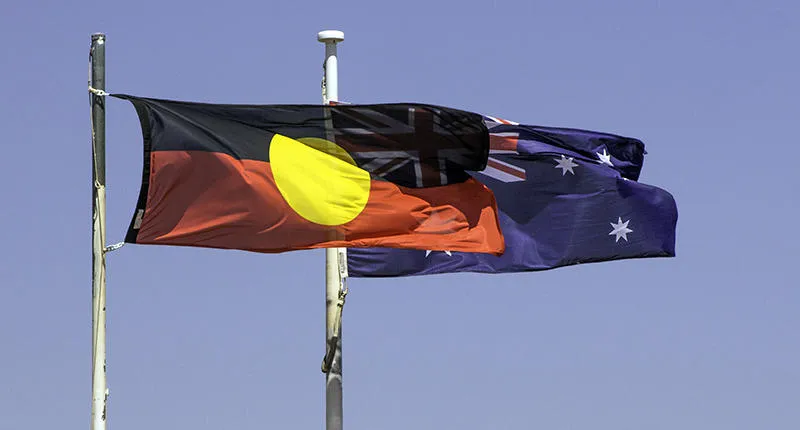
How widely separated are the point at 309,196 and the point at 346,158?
3.10 feet

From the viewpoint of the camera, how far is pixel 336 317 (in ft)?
87.7

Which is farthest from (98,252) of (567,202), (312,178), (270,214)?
(567,202)

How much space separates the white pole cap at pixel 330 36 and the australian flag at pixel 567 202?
310 centimetres

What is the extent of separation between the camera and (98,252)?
23062 mm

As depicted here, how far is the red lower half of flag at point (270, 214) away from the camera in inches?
955

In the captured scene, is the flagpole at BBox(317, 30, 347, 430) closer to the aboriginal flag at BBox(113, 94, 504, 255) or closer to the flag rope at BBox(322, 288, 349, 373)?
the flag rope at BBox(322, 288, 349, 373)

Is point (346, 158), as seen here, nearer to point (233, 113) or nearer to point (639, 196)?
point (233, 113)

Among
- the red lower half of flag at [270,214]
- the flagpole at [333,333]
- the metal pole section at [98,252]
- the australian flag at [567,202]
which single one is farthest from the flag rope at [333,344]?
the metal pole section at [98,252]

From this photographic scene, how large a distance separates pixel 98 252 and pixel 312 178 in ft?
12.4

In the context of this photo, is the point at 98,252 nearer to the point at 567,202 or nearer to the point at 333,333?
the point at 333,333

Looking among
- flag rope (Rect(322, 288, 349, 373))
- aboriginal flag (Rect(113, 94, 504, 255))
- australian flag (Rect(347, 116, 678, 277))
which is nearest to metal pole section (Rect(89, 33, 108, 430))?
aboriginal flag (Rect(113, 94, 504, 255))

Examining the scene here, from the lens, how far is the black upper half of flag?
24703mm

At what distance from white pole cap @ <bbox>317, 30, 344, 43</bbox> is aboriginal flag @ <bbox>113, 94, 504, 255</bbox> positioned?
5.71 feet

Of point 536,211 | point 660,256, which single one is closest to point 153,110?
point 536,211
